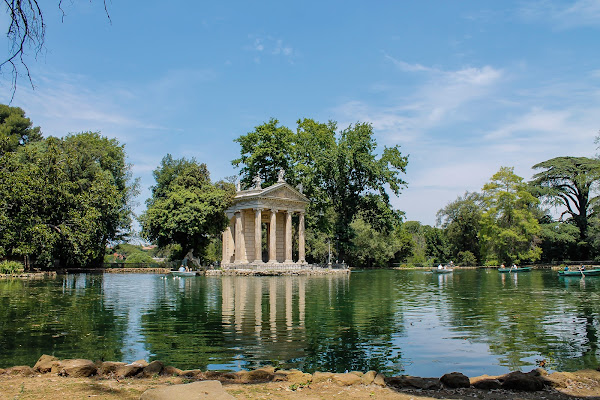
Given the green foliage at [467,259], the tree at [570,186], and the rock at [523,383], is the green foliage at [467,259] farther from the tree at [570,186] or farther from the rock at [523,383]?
the rock at [523,383]

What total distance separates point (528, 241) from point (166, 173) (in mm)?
52671

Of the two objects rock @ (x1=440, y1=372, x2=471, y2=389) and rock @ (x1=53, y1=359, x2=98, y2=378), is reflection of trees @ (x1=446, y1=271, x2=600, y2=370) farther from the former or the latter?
rock @ (x1=53, y1=359, x2=98, y2=378)

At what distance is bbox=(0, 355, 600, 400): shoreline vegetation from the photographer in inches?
286

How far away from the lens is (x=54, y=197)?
42.1m

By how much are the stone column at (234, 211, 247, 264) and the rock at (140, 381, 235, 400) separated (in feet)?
172

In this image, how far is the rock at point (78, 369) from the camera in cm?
839

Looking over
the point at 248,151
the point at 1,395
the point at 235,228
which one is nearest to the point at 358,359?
the point at 1,395

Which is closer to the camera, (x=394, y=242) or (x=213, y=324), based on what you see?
(x=213, y=324)

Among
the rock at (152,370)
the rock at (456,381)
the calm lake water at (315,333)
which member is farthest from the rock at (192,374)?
the rock at (456,381)

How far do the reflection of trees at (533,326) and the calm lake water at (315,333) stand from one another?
0.03 meters

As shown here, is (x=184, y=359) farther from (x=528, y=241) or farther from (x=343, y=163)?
(x=528, y=241)

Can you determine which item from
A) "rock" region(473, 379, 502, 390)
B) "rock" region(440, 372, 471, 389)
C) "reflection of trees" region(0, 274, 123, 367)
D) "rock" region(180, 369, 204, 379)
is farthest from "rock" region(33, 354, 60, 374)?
"rock" region(473, 379, 502, 390)

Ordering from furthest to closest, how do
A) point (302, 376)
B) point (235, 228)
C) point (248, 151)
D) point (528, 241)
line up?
point (528, 241) → point (248, 151) → point (235, 228) → point (302, 376)

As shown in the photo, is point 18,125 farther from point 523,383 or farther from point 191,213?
point 523,383
